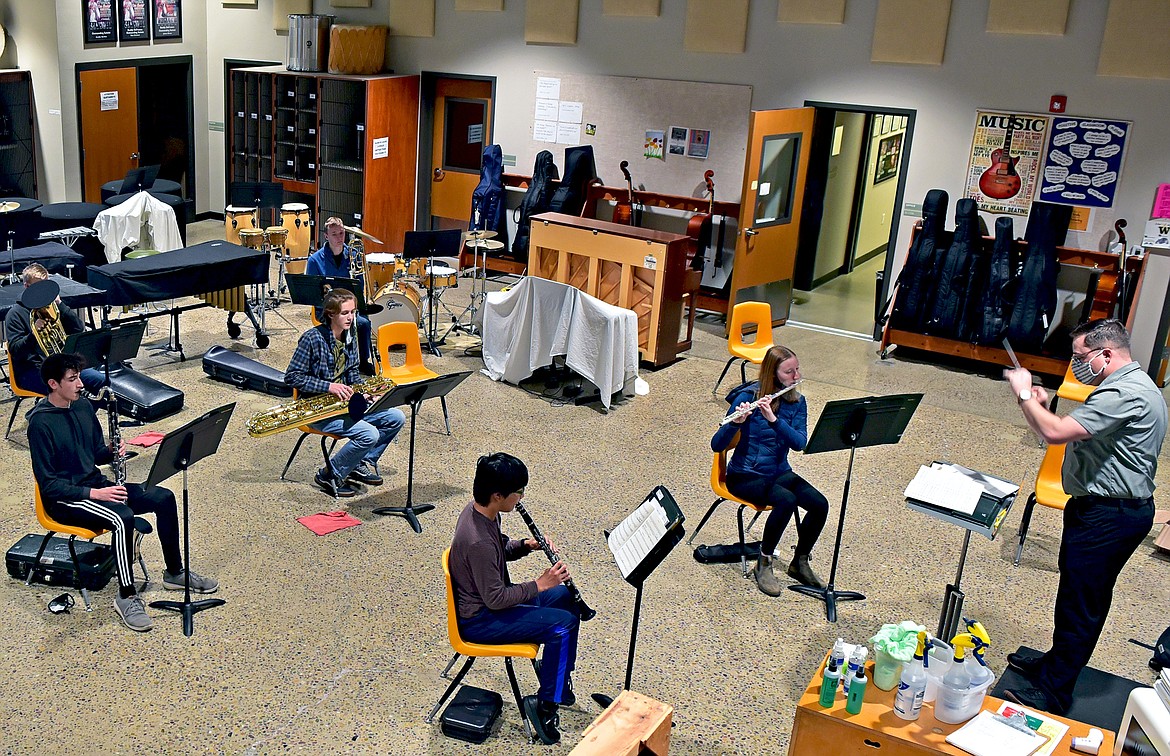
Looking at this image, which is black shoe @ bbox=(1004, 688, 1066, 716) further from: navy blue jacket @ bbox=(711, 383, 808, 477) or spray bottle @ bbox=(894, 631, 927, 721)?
navy blue jacket @ bbox=(711, 383, 808, 477)

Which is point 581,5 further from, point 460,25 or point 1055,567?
point 1055,567

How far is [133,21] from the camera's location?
12.0m

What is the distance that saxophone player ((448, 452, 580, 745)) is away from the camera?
401cm

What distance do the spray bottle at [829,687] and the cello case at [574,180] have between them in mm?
7806

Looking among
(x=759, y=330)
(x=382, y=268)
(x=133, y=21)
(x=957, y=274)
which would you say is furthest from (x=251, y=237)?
(x=957, y=274)

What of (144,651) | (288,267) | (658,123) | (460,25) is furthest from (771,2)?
(144,651)

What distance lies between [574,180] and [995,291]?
14.1 feet

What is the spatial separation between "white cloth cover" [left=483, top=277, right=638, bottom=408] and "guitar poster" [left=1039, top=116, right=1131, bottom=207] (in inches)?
158

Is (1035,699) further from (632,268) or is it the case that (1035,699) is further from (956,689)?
(632,268)

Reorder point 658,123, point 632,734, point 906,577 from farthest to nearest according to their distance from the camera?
point 658,123 < point 906,577 < point 632,734

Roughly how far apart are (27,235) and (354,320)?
4879 mm

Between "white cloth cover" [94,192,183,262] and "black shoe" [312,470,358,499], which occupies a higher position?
"white cloth cover" [94,192,183,262]

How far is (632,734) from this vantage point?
3.68 meters

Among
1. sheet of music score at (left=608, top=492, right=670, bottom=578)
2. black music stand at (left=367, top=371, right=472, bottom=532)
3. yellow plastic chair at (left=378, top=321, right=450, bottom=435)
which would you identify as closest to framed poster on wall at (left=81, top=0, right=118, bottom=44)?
yellow plastic chair at (left=378, top=321, right=450, bottom=435)
